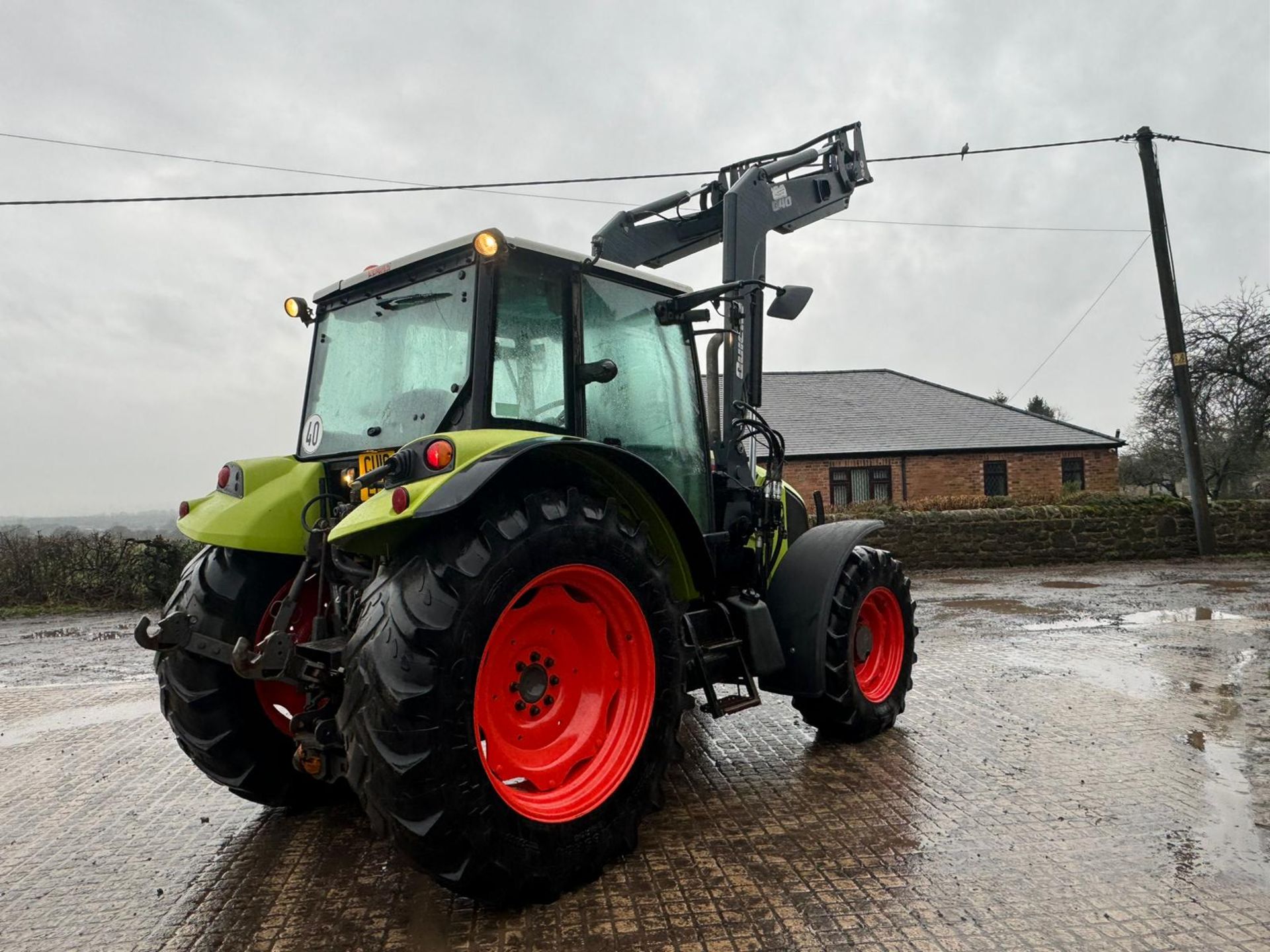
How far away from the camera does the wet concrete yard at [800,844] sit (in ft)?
8.63

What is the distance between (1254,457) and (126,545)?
1346 inches

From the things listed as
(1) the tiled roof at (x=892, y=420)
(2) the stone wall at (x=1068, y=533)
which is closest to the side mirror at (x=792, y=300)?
(2) the stone wall at (x=1068, y=533)

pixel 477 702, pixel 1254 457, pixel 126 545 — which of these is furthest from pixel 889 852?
pixel 1254 457

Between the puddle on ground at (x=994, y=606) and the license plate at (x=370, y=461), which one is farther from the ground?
the license plate at (x=370, y=461)

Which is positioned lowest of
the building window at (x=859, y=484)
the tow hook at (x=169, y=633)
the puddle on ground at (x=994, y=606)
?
the puddle on ground at (x=994, y=606)

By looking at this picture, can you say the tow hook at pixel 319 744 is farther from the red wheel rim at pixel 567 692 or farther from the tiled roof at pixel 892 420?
the tiled roof at pixel 892 420

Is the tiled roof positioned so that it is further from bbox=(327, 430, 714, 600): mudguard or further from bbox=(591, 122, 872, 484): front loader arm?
bbox=(327, 430, 714, 600): mudguard

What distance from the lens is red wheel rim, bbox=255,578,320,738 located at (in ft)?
11.7

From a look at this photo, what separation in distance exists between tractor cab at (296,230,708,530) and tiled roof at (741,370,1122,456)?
19240 mm

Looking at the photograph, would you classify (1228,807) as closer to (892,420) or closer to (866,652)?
(866,652)

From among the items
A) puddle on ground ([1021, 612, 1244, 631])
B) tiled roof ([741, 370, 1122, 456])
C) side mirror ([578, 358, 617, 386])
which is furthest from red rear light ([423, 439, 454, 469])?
tiled roof ([741, 370, 1122, 456])

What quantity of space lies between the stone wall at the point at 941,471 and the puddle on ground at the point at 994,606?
12.3 metres

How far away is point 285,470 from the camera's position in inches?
148

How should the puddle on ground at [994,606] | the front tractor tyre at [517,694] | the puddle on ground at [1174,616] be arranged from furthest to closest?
the puddle on ground at [994,606]
the puddle on ground at [1174,616]
the front tractor tyre at [517,694]
